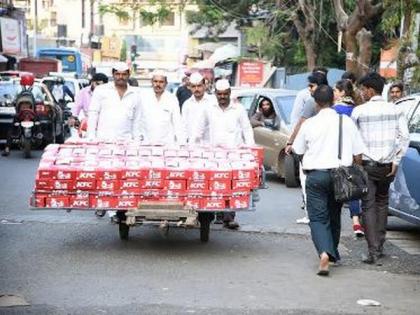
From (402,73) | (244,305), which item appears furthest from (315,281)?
(402,73)

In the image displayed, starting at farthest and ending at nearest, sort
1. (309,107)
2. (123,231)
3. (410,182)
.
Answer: (309,107), (123,231), (410,182)

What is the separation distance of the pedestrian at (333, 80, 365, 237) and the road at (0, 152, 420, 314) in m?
0.19

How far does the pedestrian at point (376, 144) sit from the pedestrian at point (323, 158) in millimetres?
416

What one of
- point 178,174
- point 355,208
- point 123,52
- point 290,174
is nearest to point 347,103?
point 355,208

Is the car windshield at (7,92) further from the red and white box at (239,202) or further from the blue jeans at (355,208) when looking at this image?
the red and white box at (239,202)

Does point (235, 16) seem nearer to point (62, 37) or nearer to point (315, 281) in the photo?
point (315, 281)

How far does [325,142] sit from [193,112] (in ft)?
8.99

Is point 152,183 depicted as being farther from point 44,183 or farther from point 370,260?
point 370,260

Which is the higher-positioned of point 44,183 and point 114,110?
point 114,110

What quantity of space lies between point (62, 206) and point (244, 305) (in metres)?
2.25

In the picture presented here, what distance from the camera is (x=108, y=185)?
24.5 feet

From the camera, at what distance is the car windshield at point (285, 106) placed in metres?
13.4

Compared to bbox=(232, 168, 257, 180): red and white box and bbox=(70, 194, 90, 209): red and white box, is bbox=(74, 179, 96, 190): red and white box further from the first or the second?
bbox=(232, 168, 257, 180): red and white box

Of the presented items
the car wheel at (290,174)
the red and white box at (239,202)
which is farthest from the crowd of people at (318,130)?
the car wheel at (290,174)
